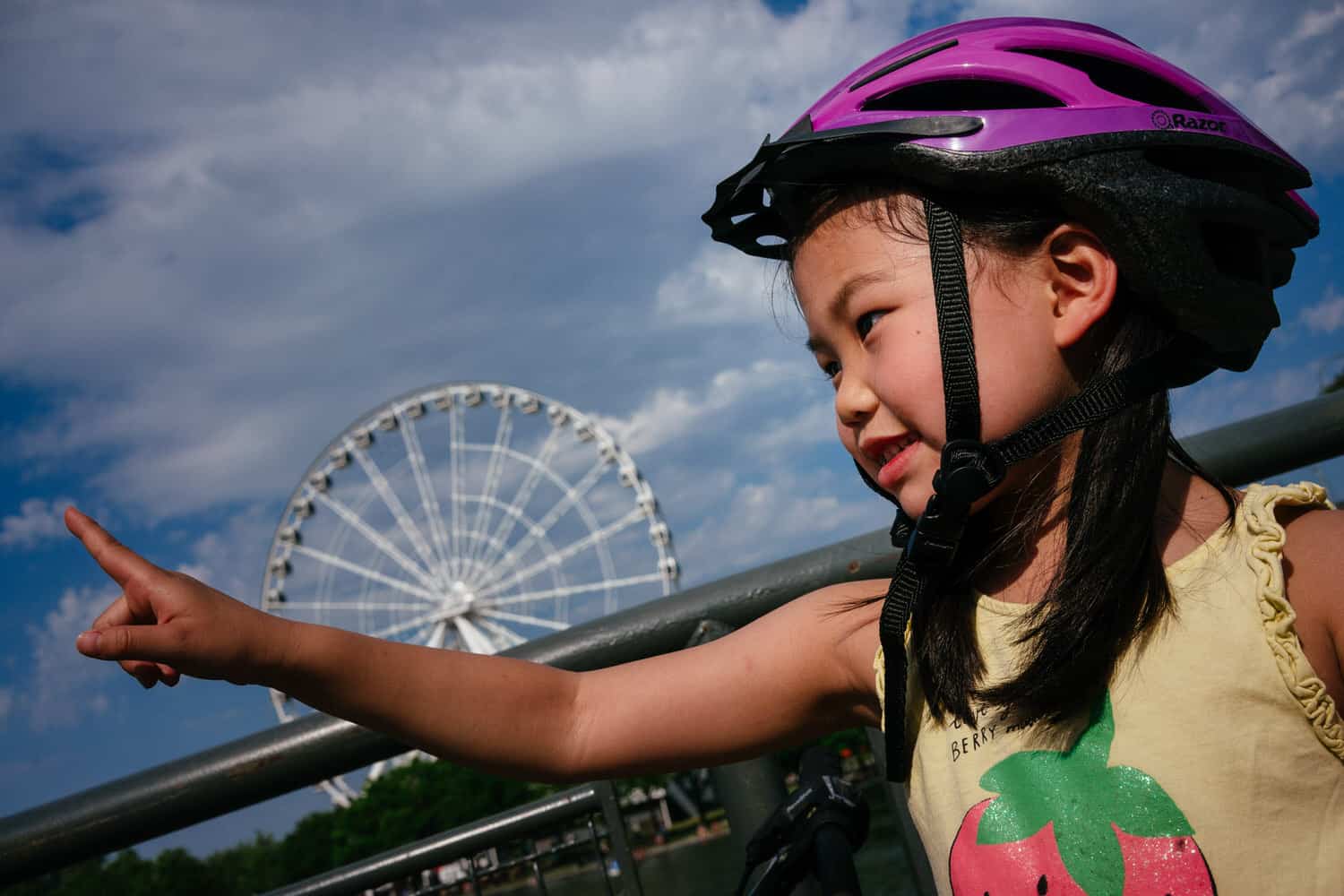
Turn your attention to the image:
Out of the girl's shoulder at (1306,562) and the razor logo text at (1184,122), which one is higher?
the razor logo text at (1184,122)

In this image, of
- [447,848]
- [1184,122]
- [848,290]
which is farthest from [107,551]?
[1184,122]

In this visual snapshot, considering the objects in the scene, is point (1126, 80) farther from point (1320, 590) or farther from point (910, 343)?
point (1320, 590)

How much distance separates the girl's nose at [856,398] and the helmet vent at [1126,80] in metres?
0.59

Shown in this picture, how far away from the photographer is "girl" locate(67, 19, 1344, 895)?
1.27 m

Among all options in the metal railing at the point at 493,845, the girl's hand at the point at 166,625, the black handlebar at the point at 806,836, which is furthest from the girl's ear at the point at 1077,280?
the metal railing at the point at 493,845

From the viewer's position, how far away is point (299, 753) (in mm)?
2049

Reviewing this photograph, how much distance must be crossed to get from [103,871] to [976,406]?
5.35m

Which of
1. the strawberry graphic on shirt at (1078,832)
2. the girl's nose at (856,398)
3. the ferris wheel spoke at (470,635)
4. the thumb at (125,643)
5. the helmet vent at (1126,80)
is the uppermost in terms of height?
the ferris wheel spoke at (470,635)

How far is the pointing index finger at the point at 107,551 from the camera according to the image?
4.24 feet

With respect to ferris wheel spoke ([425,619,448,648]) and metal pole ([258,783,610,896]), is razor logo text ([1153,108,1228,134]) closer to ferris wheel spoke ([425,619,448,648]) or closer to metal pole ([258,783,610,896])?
metal pole ([258,783,610,896])

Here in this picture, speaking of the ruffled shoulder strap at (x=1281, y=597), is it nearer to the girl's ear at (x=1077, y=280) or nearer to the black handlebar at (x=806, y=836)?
the girl's ear at (x=1077, y=280)

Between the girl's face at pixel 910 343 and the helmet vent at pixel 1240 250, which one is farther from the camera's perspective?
the helmet vent at pixel 1240 250

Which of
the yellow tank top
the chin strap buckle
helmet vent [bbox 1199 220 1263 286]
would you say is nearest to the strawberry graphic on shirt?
the yellow tank top

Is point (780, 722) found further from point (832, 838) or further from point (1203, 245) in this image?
point (1203, 245)
